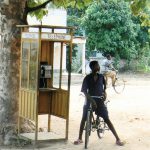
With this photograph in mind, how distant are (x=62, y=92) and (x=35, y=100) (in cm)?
111

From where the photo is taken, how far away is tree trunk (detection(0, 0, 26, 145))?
38.0 feet


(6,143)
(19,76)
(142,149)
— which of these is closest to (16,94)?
(19,76)

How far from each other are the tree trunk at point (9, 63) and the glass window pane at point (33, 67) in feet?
2.85

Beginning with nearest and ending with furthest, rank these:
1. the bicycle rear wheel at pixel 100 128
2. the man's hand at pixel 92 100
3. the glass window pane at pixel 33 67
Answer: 1. the glass window pane at pixel 33 67
2. the man's hand at pixel 92 100
3. the bicycle rear wheel at pixel 100 128

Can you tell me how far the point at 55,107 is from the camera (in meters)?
11.8

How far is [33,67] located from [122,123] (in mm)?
5043

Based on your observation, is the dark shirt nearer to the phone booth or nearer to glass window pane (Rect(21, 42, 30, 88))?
the phone booth

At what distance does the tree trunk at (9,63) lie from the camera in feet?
38.0

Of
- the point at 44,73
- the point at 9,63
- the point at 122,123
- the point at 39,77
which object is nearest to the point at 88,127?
the point at 39,77

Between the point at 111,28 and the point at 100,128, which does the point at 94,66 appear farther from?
the point at 111,28

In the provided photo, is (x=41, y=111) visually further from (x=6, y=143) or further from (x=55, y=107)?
(x=6, y=143)

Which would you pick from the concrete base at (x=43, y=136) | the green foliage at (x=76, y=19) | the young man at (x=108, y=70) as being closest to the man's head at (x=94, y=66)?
the concrete base at (x=43, y=136)

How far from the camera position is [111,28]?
3856 cm

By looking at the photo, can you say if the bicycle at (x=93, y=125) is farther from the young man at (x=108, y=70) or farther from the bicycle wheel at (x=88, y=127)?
the young man at (x=108, y=70)
